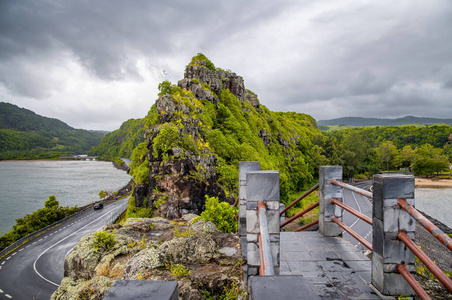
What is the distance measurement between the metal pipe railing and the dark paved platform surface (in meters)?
1.45

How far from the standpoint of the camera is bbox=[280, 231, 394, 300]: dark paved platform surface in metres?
3.46

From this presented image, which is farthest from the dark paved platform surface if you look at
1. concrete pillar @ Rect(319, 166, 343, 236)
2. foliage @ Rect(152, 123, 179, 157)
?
foliage @ Rect(152, 123, 179, 157)

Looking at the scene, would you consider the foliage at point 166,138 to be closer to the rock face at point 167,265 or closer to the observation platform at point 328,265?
the rock face at point 167,265

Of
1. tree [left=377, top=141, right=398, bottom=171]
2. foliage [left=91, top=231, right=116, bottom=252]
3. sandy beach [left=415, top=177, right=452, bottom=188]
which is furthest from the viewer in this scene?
tree [left=377, top=141, right=398, bottom=171]

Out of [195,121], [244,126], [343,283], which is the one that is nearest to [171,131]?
[195,121]

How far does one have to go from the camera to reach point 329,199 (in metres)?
5.27

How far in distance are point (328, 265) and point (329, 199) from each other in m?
1.52

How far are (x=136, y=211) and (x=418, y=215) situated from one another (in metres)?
25.4

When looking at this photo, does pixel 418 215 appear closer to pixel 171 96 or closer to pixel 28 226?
pixel 171 96

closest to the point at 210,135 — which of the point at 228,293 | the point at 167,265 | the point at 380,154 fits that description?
the point at 167,265

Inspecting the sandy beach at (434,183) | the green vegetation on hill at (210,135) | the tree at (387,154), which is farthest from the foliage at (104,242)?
the tree at (387,154)

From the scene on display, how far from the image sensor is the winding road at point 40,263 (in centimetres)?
1886

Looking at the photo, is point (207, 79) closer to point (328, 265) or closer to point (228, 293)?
point (328, 265)

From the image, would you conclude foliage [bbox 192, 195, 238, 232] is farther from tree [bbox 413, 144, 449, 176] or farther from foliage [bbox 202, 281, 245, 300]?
tree [bbox 413, 144, 449, 176]
